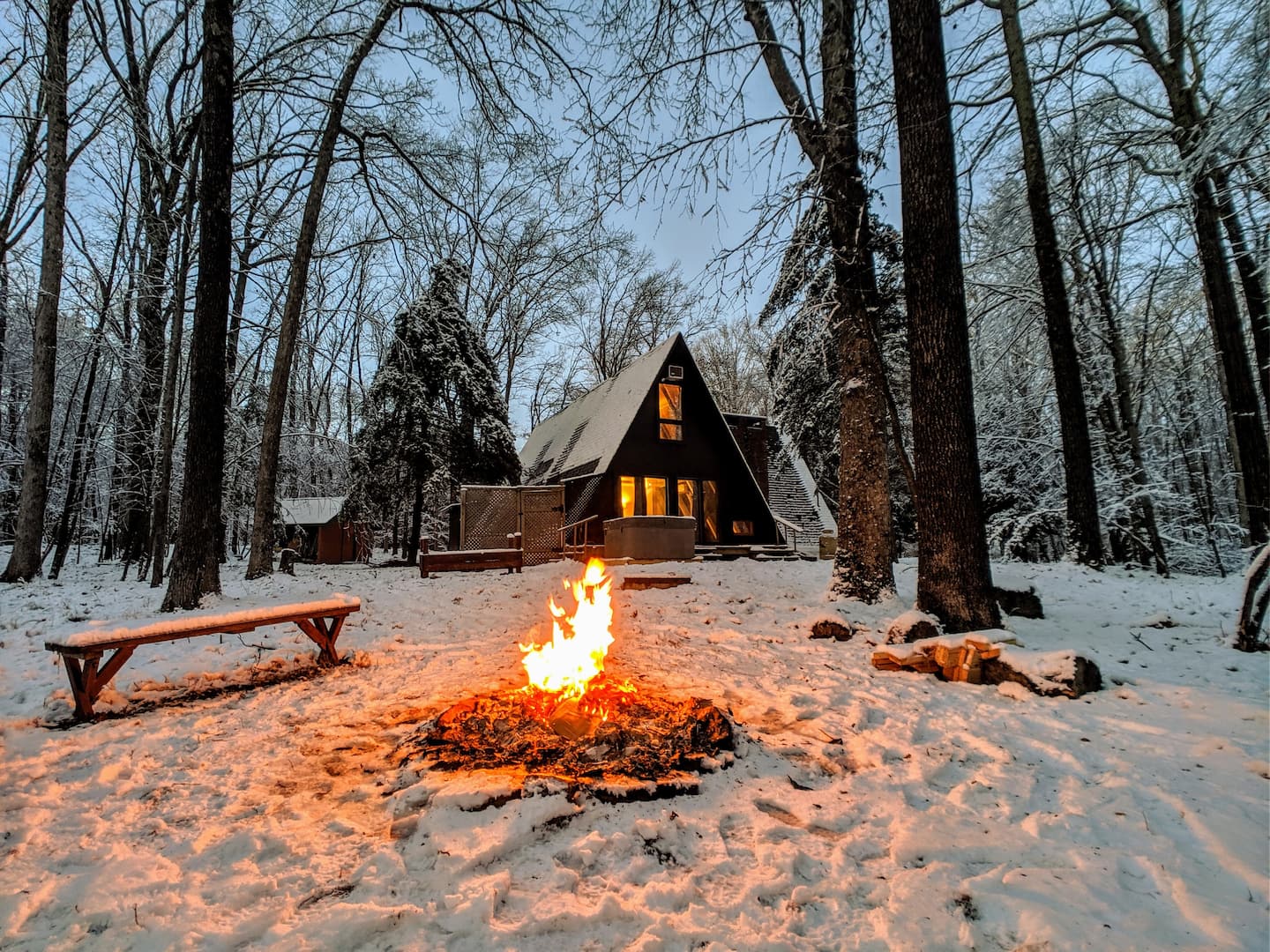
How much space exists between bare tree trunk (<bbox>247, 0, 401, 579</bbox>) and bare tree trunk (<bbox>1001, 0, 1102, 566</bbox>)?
1238 cm

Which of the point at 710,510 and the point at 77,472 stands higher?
the point at 77,472

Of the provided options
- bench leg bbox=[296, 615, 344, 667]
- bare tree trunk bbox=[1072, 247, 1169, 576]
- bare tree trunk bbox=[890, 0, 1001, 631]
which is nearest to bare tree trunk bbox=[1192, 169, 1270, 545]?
bare tree trunk bbox=[1072, 247, 1169, 576]

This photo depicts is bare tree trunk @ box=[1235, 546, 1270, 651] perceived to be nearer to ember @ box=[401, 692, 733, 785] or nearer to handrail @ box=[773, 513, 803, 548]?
ember @ box=[401, 692, 733, 785]

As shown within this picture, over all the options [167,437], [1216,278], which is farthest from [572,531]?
[1216,278]

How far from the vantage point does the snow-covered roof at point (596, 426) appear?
1766 cm

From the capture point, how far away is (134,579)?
1399cm

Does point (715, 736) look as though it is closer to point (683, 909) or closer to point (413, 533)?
point (683, 909)

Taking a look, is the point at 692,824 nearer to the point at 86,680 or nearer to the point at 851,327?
the point at 86,680

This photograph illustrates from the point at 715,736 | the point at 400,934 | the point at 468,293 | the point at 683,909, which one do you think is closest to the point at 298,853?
the point at 400,934

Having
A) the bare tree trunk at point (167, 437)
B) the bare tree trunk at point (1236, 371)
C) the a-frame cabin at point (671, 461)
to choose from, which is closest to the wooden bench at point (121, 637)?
the bare tree trunk at point (167, 437)

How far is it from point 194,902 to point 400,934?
87 cm

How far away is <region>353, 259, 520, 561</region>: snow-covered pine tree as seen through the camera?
17.0m

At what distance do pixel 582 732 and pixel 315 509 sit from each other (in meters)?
27.7

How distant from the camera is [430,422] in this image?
17.0 meters
